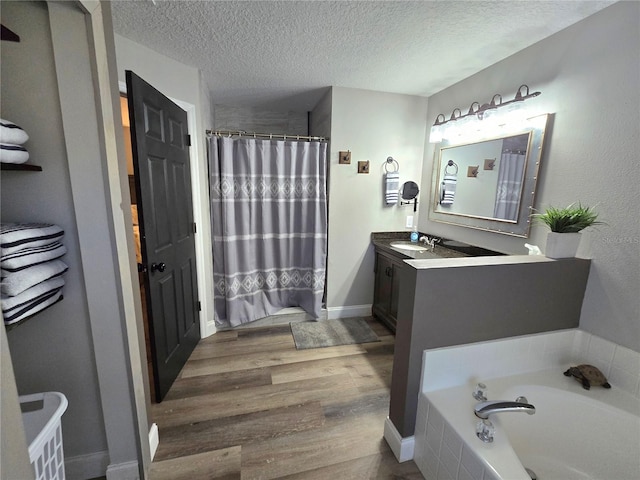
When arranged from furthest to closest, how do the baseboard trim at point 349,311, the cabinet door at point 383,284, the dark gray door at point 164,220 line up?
the baseboard trim at point 349,311 → the cabinet door at point 383,284 → the dark gray door at point 164,220

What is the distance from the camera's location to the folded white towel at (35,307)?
33.6 inches

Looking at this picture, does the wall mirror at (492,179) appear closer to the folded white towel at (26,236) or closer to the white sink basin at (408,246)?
the white sink basin at (408,246)

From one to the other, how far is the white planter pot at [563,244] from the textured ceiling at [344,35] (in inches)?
46.2

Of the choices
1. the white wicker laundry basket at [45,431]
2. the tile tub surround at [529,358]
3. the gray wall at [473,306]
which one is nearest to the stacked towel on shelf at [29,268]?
the white wicker laundry basket at [45,431]

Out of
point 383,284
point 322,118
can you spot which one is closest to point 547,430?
point 383,284

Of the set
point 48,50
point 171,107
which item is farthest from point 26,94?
point 171,107

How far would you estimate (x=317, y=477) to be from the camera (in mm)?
1336

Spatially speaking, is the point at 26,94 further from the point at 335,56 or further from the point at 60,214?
the point at 335,56

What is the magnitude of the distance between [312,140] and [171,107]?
1252mm

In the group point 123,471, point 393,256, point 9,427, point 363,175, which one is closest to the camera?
point 9,427

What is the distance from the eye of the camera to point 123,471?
4.14 feet

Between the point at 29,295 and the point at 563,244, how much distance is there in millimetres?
2345

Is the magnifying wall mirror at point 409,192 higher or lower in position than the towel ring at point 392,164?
lower

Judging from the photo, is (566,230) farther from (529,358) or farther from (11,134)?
(11,134)
